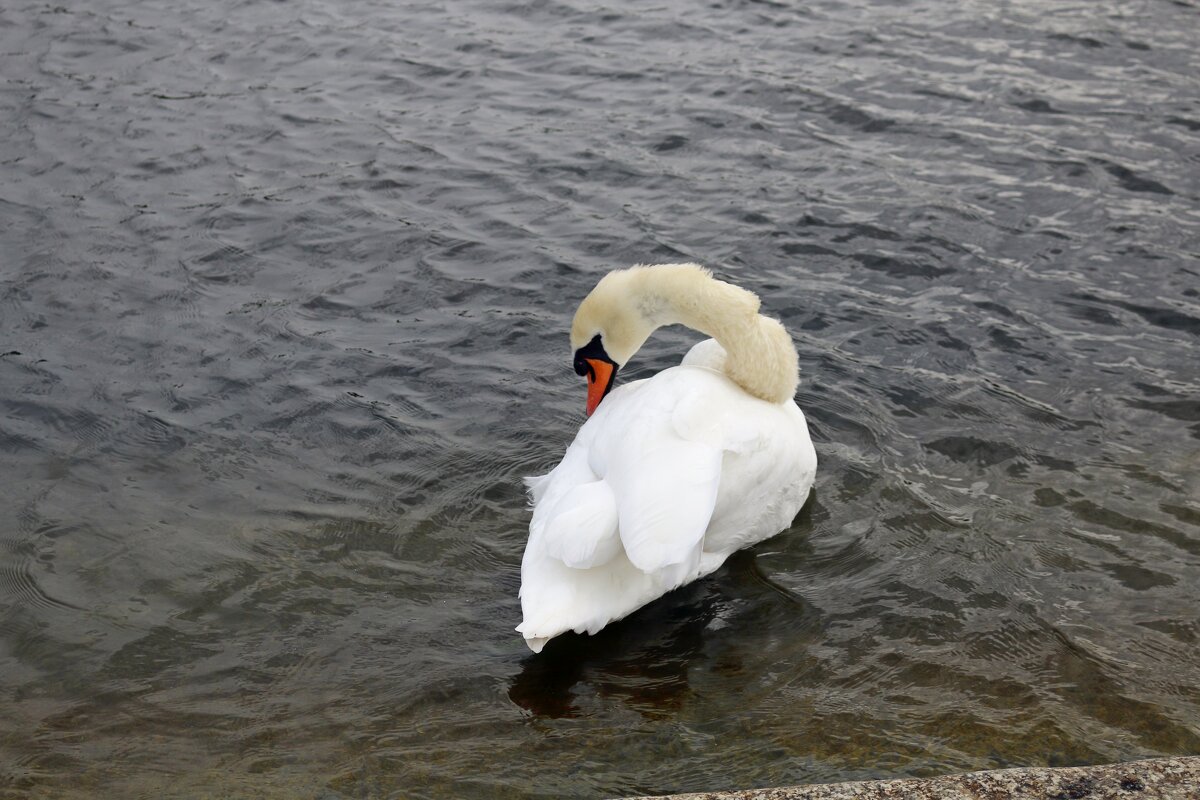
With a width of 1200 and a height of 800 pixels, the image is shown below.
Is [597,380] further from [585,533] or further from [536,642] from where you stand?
[536,642]

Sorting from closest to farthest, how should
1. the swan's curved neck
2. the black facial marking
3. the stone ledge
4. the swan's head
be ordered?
the stone ledge → the swan's curved neck → the swan's head → the black facial marking

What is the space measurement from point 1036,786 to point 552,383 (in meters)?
4.02

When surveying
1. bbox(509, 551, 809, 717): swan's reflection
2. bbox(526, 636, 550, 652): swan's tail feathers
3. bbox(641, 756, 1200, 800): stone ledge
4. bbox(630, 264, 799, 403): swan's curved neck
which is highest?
bbox(630, 264, 799, 403): swan's curved neck

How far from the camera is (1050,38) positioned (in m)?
11.1

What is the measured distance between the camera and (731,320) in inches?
228

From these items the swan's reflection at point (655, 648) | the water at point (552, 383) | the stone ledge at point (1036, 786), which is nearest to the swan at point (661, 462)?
the swan's reflection at point (655, 648)

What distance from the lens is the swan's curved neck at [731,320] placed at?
573 cm

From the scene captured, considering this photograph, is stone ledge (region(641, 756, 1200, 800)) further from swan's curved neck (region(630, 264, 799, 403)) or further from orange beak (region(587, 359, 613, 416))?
orange beak (region(587, 359, 613, 416))

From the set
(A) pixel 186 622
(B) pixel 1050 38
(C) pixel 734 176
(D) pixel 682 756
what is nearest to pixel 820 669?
(D) pixel 682 756

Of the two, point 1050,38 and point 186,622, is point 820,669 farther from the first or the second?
point 1050,38

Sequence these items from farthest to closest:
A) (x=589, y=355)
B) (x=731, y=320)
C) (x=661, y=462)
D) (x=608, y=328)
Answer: (x=589, y=355) < (x=608, y=328) < (x=731, y=320) < (x=661, y=462)

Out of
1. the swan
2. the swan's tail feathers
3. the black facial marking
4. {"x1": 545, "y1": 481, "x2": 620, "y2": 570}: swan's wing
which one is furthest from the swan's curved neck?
the swan's tail feathers

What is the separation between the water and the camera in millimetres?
4625

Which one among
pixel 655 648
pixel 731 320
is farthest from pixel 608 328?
pixel 655 648
